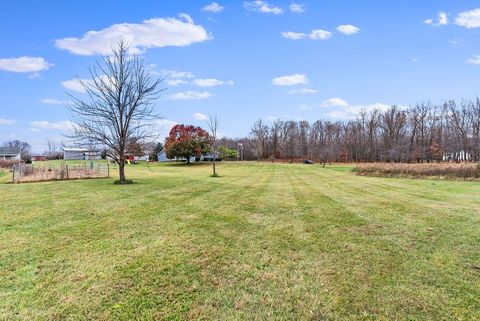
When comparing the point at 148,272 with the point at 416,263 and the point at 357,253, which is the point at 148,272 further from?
the point at 416,263

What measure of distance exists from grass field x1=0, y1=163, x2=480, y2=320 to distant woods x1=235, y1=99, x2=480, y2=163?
49.3m

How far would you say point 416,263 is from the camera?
173 inches

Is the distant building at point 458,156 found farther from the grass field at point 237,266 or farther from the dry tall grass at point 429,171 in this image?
the grass field at point 237,266

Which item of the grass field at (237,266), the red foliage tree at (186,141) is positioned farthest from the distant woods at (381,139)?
the grass field at (237,266)

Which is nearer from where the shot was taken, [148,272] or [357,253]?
[148,272]

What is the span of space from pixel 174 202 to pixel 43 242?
4.34 meters

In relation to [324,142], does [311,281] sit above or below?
below

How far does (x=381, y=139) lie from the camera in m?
64.2

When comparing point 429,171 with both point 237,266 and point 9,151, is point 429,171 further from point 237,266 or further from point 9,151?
point 9,151

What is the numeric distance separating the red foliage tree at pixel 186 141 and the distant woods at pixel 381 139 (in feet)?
69.4

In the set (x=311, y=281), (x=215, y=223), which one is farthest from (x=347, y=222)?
(x=311, y=281)

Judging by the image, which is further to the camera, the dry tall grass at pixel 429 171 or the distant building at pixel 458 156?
the distant building at pixel 458 156

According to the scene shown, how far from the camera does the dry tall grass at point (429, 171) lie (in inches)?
810

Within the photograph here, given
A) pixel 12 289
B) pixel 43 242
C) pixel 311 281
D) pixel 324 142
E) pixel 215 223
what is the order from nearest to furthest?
pixel 12 289, pixel 311 281, pixel 43 242, pixel 215 223, pixel 324 142
